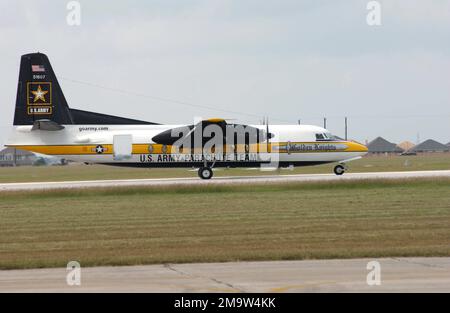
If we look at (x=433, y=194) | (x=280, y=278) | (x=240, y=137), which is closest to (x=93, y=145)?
(x=240, y=137)

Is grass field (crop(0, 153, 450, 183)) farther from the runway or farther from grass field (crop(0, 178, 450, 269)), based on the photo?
the runway

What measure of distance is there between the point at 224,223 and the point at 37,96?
25.0 metres

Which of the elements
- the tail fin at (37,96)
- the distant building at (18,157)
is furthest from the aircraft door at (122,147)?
A: the distant building at (18,157)

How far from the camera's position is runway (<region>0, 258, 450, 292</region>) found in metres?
12.6

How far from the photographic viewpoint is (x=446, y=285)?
489 inches

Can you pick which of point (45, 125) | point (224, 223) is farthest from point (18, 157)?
point (224, 223)

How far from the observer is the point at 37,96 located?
45406 millimetres

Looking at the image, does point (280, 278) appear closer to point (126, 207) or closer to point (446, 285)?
point (446, 285)

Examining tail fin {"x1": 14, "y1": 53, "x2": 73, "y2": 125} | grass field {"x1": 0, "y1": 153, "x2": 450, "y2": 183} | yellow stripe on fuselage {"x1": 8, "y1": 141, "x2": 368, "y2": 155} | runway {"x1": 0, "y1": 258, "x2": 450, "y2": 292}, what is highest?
tail fin {"x1": 14, "y1": 53, "x2": 73, "y2": 125}

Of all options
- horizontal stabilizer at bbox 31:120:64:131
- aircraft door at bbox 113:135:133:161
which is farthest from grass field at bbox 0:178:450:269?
aircraft door at bbox 113:135:133:161

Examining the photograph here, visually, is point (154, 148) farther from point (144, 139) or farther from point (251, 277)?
point (251, 277)

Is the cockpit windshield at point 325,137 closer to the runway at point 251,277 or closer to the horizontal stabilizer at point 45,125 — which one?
the horizontal stabilizer at point 45,125

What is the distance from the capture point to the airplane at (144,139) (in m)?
45.2
